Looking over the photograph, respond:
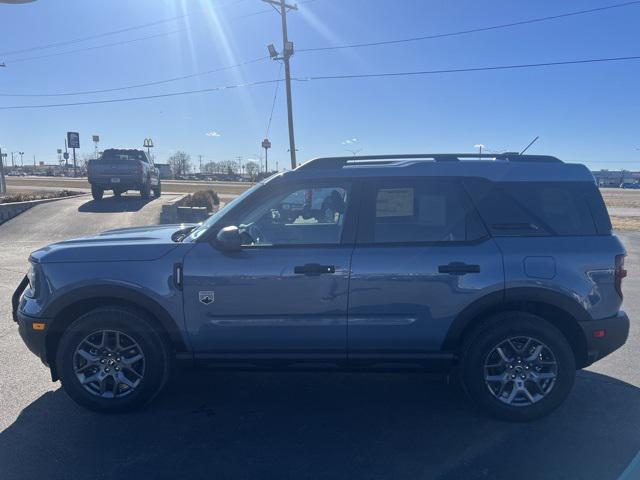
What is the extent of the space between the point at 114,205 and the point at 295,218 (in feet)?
55.4

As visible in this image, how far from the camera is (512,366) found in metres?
3.78

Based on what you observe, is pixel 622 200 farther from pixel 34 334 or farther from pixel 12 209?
pixel 34 334

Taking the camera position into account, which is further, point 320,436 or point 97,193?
point 97,193

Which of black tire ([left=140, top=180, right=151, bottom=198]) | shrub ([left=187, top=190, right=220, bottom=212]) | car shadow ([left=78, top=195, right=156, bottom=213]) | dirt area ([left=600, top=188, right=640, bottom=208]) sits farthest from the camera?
dirt area ([left=600, top=188, right=640, bottom=208])

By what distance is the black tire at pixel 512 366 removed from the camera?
12.2 ft

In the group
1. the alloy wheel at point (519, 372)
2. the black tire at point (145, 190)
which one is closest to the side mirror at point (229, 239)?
the alloy wheel at point (519, 372)

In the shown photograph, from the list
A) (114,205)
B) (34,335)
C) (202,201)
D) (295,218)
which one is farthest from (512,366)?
(114,205)

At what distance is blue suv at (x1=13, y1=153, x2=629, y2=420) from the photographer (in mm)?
3664

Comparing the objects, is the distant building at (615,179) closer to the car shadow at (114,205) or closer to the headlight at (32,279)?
the car shadow at (114,205)

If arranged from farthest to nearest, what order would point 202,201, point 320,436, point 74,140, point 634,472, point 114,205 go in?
point 74,140 < point 114,205 < point 202,201 < point 320,436 < point 634,472

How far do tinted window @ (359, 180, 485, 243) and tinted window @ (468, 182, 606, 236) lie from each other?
0.13 metres

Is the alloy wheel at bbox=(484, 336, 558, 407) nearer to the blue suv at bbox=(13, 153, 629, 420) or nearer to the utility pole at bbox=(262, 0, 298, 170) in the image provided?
the blue suv at bbox=(13, 153, 629, 420)

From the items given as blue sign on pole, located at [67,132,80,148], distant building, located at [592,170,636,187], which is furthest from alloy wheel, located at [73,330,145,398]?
distant building, located at [592,170,636,187]

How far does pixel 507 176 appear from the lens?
3.85m
